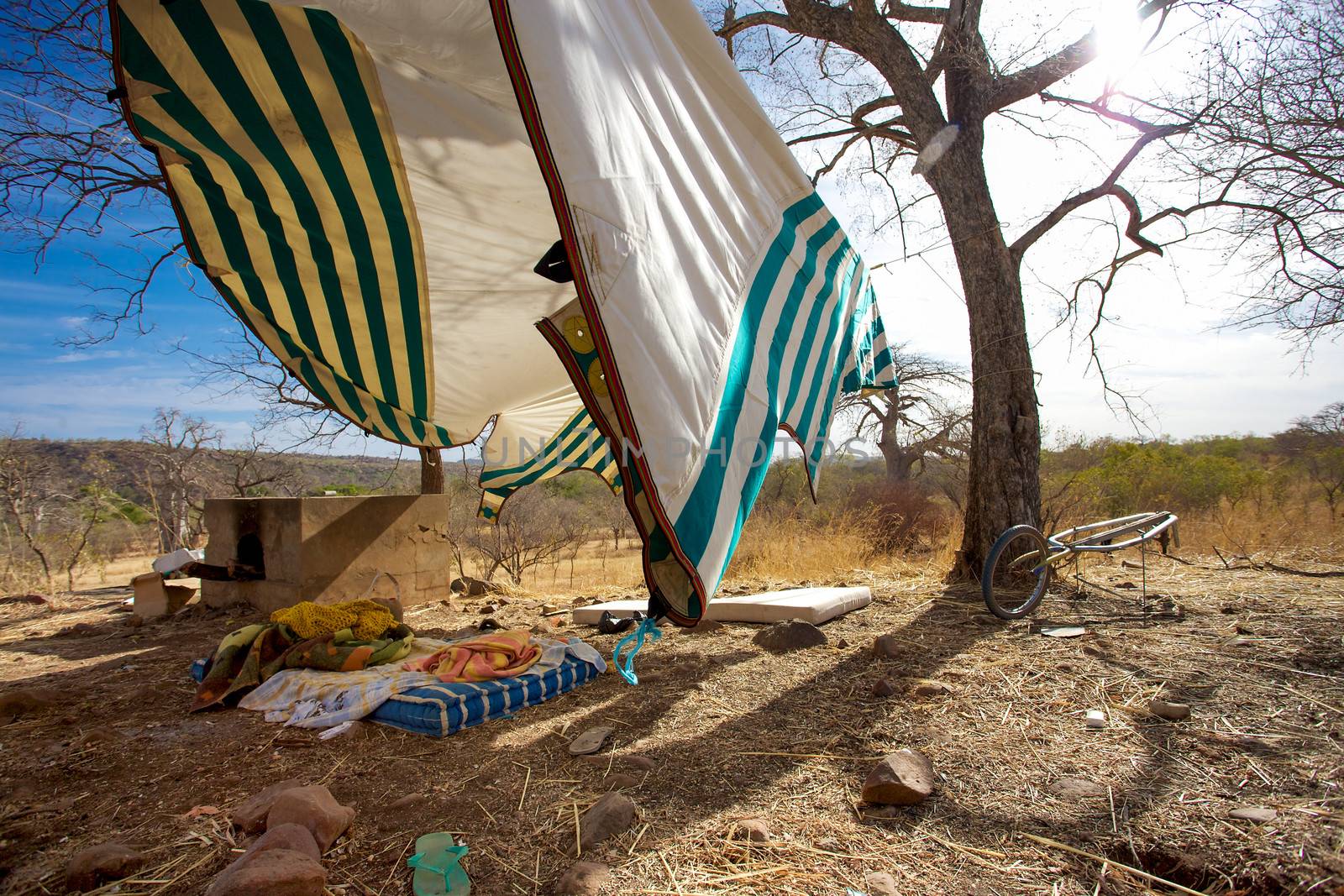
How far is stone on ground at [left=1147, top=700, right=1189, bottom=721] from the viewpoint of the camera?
249cm

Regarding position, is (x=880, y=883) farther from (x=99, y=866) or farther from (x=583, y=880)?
(x=99, y=866)

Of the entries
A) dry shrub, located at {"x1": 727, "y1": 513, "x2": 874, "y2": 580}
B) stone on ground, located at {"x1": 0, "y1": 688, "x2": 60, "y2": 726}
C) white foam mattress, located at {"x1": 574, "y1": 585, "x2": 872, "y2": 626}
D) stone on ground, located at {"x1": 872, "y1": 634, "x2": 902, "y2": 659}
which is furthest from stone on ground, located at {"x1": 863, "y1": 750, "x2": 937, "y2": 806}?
dry shrub, located at {"x1": 727, "y1": 513, "x2": 874, "y2": 580}

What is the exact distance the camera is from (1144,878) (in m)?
1.63

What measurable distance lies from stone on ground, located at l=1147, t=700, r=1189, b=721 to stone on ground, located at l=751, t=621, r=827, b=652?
1.76 meters

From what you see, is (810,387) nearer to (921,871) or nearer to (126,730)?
(921,871)

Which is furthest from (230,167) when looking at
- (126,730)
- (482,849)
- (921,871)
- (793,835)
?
(921,871)

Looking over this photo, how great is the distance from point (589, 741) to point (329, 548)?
3.62 m

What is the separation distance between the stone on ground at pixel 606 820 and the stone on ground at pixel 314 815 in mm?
728

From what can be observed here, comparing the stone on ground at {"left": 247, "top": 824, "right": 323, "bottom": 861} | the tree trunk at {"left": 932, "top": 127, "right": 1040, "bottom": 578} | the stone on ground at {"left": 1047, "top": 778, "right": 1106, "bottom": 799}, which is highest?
the tree trunk at {"left": 932, "top": 127, "right": 1040, "bottom": 578}

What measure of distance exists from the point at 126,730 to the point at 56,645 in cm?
274

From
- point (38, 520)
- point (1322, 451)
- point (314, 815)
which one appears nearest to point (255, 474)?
point (38, 520)

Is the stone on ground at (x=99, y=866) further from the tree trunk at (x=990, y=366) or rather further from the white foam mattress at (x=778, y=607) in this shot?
the tree trunk at (x=990, y=366)

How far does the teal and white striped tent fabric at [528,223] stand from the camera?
1.86 metres

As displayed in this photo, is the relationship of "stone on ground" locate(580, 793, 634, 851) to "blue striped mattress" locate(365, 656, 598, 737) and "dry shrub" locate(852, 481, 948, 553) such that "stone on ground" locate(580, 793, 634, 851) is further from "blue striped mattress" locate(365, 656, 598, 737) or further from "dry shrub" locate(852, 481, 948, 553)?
"dry shrub" locate(852, 481, 948, 553)
